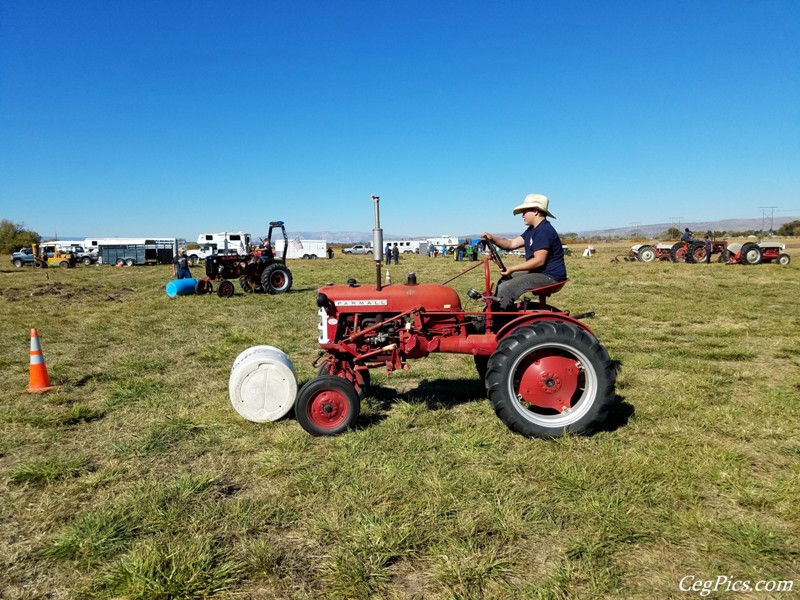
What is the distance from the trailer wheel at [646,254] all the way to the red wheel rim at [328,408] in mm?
26517

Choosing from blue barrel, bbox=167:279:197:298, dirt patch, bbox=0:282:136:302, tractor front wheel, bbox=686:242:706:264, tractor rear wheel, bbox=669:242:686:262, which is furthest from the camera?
tractor rear wheel, bbox=669:242:686:262

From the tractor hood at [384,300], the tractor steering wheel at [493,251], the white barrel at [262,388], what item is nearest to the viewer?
the white barrel at [262,388]

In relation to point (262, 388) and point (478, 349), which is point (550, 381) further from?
point (262, 388)

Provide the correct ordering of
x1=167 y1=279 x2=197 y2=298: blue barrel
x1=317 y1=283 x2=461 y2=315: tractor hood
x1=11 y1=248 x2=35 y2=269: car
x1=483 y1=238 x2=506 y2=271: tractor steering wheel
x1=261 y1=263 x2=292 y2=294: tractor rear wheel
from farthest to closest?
x1=11 y1=248 x2=35 y2=269: car < x1=261 y1=263 x2=292 y2=294: tractor rear wheel < x1=167 y1=279 x2=197 y2=298: blue barrel < x1=483 y1=238 x2=506 y2=271: tractor steering wheel < x1=317 y1=283 x2=461 y2=315: tractor hood

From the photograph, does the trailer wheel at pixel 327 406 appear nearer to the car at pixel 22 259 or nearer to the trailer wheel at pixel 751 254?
the trailer wheel at pixel 751 254

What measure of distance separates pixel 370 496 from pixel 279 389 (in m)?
1.65

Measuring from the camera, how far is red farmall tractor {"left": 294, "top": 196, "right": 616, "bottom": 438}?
390cm

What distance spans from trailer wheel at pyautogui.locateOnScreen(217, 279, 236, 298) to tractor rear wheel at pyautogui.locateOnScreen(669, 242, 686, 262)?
69.3 ft

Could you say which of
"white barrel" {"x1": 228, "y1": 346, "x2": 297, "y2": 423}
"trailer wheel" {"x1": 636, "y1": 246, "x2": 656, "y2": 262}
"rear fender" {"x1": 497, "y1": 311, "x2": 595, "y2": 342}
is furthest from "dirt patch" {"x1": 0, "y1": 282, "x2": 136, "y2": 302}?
"trailer wheel" {"x1": 636, "y1": 246, "x2": 656, "y2": 262}

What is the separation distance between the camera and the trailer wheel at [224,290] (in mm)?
14488

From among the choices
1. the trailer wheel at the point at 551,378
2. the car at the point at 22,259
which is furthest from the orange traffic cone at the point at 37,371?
the car at the point at 22,259

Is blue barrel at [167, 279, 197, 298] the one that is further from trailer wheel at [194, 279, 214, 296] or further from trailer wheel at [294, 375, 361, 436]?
trailer wheel at [294, 375, 361, 436]

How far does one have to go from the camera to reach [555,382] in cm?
403
